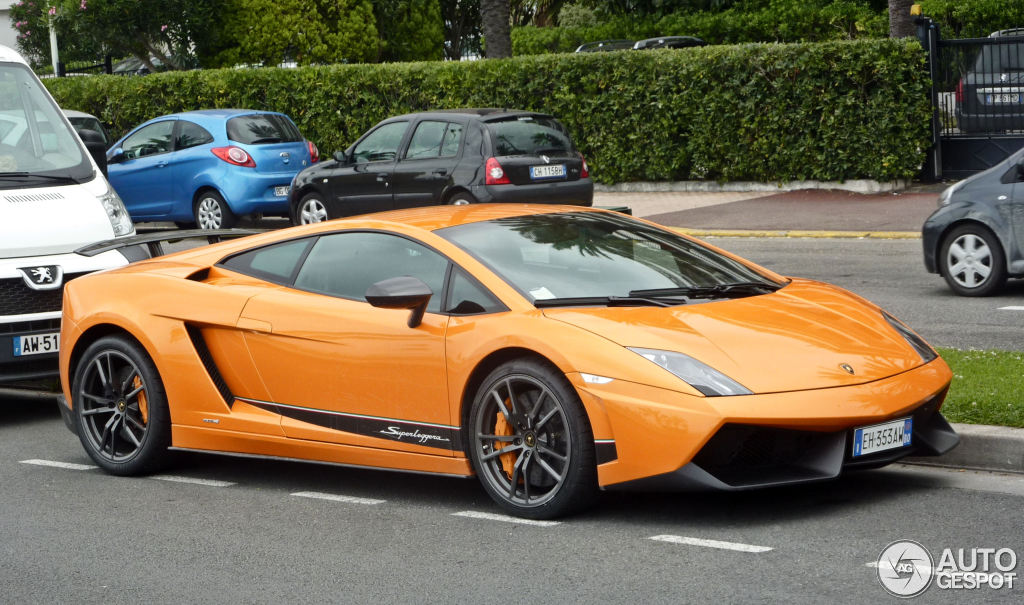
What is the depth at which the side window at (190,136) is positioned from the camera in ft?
69.4

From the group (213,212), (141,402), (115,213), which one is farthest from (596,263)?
(213,212)

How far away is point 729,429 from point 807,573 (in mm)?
674

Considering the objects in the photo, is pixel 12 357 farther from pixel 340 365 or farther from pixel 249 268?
pixel 340 365

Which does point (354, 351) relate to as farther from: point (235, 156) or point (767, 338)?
point (235, 156)

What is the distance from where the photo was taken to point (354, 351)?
6422mm

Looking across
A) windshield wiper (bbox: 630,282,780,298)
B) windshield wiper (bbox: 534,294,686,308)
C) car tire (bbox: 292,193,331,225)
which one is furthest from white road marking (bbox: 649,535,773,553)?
car tire (bbox: 292,193,331,225)

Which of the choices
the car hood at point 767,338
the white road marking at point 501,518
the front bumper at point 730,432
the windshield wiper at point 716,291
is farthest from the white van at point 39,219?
the front bumper at point 730,432

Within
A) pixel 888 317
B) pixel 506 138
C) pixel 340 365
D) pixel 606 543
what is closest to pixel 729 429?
pixel 606 543

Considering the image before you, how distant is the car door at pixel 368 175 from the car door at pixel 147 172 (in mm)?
3462

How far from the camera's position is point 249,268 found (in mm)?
7148

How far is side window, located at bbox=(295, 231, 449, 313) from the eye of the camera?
6.45m

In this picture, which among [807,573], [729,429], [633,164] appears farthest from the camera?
[633,164]

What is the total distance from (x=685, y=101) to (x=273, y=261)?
1565 cm

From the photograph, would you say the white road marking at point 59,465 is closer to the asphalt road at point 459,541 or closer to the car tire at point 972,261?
the asphalt road at point 459,541
